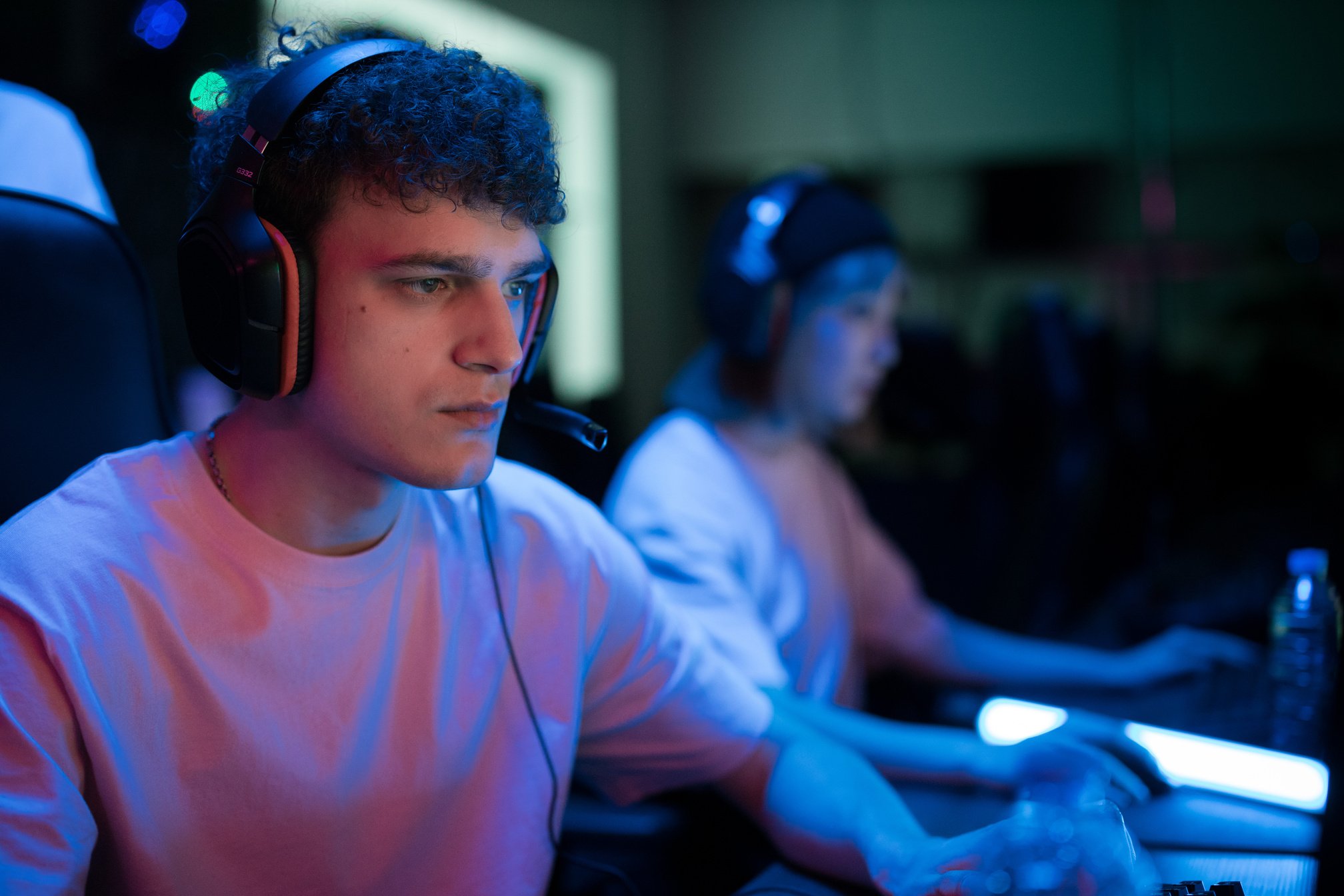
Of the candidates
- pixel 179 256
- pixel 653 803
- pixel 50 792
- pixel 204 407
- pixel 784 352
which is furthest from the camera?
pixel 204 407

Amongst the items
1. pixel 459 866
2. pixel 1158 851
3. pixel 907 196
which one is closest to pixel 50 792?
pixel 459 866

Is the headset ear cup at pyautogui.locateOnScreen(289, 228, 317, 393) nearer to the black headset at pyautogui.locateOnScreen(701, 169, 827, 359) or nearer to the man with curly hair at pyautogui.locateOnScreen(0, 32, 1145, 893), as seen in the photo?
the man with curly hair at pyautogui.locateOnScreen(0, 32, 1145, 893)

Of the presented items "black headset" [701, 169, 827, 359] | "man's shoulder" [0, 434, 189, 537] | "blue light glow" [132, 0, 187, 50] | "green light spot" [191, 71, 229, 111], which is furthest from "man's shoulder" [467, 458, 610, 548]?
"blue light glow" [132, 0, 187, 50]

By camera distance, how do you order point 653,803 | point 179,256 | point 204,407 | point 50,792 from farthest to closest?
point 204,407 → point 653,803 → point 179,256 → point 50,792

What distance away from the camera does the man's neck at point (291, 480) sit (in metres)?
0.78

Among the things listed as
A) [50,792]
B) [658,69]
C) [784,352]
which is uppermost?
[658,69]

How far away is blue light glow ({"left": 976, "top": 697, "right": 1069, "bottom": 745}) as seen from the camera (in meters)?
1.20

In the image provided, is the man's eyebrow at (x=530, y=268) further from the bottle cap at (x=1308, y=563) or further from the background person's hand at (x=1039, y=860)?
the bottle cap at (x=1308, y=563)

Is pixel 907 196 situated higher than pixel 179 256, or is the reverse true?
pixel 907 196

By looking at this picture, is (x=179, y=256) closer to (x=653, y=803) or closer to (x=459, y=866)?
(x=459, y=866)

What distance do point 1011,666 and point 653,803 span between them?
2.25 feet

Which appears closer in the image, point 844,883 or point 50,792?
point 50,792

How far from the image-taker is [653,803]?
1.01 metres

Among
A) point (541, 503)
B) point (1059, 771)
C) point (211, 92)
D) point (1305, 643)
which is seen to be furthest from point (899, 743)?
point (211, 92)
